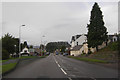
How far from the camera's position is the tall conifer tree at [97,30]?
143 feet

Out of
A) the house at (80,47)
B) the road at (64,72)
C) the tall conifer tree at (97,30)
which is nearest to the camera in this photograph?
the road at (64,72)

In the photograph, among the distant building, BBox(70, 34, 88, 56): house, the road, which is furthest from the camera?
BBox(70, 34, 88, 56): house

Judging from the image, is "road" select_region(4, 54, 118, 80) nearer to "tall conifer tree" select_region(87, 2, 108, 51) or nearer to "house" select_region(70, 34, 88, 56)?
"tall conifer tree" select_region(87, 2, 108, 51)

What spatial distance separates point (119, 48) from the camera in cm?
2830

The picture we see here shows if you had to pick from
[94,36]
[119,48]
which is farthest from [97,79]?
[94,36]

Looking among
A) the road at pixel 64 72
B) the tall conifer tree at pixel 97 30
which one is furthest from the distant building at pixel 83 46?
the road at pixel 64 72

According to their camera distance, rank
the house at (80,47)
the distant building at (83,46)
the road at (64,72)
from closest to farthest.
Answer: the road at (64,72)
the distant building at (83,46)
the house at (80,47)

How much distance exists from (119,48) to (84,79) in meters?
19.9

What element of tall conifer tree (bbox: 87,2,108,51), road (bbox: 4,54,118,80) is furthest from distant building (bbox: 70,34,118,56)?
road (bbox: 4,54,118,80)

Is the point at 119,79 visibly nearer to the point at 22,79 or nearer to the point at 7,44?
the point at 22,79

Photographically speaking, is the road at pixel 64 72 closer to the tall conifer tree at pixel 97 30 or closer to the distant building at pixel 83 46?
the tall conifer tree at pixel 97 30

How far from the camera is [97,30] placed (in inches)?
1738

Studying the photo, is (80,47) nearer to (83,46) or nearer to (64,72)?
(83,46)

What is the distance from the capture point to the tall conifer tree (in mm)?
43719
